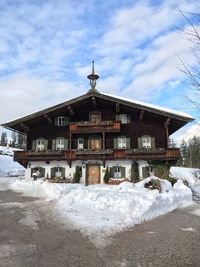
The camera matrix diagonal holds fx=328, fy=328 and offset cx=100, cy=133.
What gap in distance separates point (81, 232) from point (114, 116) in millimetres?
20942

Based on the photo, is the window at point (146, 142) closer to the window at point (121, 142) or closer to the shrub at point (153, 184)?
the window at point (121, 142)

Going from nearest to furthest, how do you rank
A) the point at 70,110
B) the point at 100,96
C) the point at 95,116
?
the point at 100,96 < the point at 70,110 < the point at 95,116

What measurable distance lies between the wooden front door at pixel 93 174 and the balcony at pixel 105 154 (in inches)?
38.0

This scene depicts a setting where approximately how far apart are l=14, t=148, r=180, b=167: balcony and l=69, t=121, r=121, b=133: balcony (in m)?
1.90

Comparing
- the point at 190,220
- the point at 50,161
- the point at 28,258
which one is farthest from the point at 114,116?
the point at 28,258

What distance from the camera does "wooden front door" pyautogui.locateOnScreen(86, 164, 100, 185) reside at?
28.2 metres

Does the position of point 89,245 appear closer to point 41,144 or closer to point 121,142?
point 121,142

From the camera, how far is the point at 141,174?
2742 cm

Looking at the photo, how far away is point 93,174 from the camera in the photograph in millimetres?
28344

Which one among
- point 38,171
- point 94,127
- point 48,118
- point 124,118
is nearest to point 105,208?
point 94,127

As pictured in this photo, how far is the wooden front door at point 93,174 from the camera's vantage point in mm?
28188

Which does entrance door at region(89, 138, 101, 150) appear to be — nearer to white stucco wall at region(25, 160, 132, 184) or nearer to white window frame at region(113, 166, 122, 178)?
white stucco wall at region(25, 160, 132, 184)

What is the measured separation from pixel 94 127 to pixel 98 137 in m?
1.26

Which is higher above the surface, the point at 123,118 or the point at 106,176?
the point at 123,118
